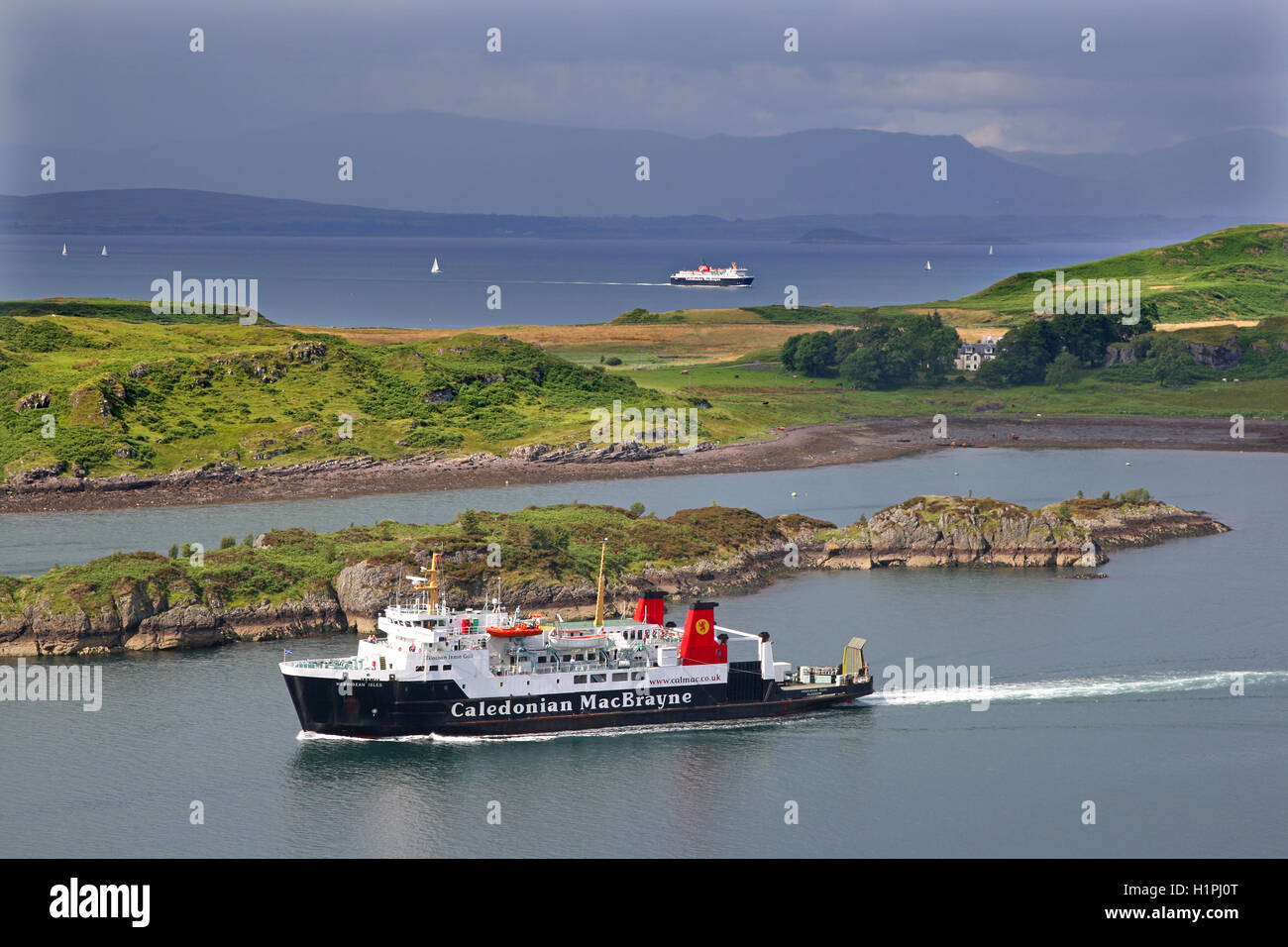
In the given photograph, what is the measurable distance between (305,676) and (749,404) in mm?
111078

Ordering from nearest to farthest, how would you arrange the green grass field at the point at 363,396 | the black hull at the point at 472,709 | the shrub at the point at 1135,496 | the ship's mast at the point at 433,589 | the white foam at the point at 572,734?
1. the black hull at the point at 472,709
2. the white foam at the point at 572,734
3. the ship's mast at the point at 433,589
4. the shrub at the point at 1135,496
5. the green grass field at the point at 363,396

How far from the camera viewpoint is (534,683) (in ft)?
221

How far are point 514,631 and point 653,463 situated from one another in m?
76.6

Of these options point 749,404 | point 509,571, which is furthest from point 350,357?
point 509,571

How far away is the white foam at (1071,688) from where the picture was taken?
240ft

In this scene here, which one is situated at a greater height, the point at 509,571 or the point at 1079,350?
the point at 1079,350

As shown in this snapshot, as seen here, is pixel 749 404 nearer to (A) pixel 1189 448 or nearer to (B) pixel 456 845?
(A) pixel 1189 448

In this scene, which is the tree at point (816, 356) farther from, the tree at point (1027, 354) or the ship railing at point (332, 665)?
the ship railing at point (332, 665)

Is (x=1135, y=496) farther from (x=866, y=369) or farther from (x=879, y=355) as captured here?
(x=879, y=355)

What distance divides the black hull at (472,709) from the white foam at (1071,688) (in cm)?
753

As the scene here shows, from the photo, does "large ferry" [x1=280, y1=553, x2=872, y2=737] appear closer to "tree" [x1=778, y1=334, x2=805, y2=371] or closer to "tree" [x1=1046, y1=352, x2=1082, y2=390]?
"tree" [x1=778, y1=334, x2=805, y2=371]

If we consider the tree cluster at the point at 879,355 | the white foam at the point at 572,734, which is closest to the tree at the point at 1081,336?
the tree cluster at the point at 879,355

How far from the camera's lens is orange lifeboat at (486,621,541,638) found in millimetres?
67188

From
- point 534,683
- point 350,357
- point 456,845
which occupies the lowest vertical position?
point 456,845
